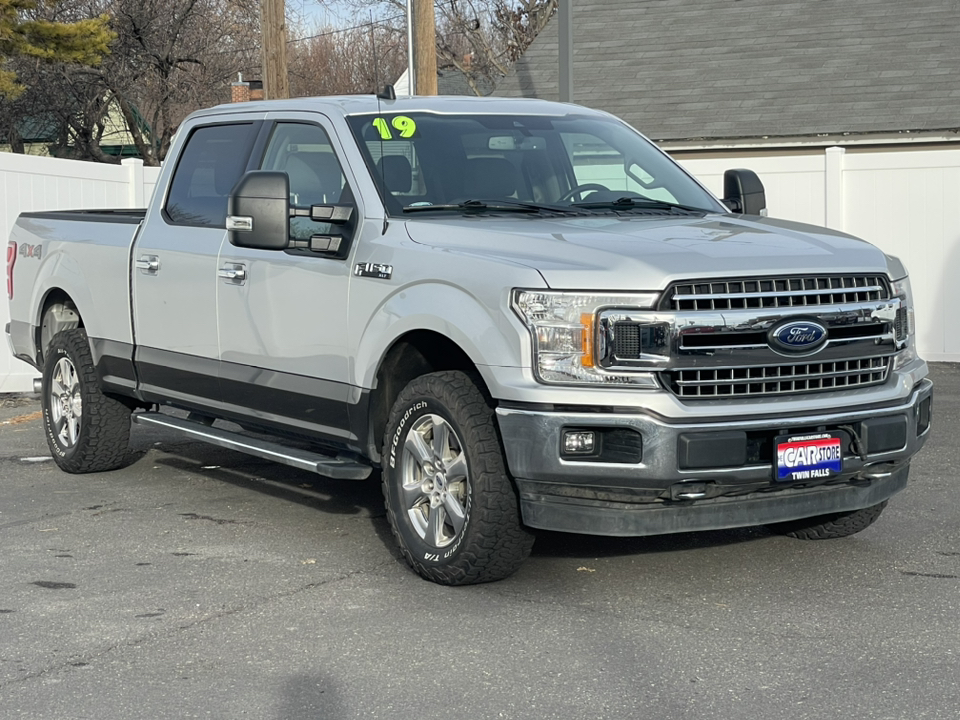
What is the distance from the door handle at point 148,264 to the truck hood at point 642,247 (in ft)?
7.04

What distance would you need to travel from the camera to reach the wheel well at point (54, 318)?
9031mm

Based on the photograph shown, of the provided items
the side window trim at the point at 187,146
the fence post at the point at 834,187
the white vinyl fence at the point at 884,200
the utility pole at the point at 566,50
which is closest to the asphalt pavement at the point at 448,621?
the side window trim at the point at 187,146

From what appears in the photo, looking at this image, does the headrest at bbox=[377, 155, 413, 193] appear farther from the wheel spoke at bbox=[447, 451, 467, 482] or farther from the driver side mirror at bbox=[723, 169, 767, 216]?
the driver side mirror at bbox=[723, 169, 767, 216]

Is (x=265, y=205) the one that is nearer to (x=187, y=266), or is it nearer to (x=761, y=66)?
(x=187, y=266)

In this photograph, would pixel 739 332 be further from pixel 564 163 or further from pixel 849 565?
pixel 564 163

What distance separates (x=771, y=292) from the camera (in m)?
5.60

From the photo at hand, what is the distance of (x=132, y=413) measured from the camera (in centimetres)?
864

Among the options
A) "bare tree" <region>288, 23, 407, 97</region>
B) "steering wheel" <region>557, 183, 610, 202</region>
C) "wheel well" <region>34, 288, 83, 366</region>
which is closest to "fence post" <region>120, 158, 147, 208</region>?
"wheel well" <region>34, 288, 83, 366</region>

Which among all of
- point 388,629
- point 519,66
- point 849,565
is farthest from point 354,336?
point 519,66

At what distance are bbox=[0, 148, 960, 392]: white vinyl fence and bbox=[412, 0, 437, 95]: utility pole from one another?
5.32 metres

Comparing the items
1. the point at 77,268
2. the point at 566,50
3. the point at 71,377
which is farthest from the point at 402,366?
the point at 566,50

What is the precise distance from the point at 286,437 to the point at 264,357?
1.55 ft

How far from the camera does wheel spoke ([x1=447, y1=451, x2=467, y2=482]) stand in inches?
232

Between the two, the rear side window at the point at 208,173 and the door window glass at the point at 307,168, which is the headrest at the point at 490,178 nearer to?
the door window glass at the point at 307,168
